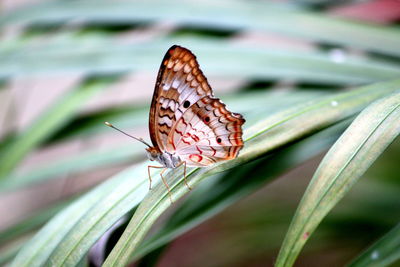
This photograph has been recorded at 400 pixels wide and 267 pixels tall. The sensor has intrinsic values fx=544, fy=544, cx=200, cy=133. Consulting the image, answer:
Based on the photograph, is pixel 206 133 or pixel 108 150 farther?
pixel 108 150

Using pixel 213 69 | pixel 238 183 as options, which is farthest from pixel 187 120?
pixel 213 69

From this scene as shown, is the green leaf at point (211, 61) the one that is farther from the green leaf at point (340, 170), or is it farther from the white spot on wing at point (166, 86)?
the green leaf at point (340, 170)

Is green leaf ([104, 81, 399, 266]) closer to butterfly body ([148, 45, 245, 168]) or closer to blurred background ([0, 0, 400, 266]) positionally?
butterfly body ([148, 45, 245, 168])

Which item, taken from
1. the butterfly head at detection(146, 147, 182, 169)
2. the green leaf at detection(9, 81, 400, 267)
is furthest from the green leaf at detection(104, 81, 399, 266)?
the butterfly head at detection(146, 147, 182, 169)

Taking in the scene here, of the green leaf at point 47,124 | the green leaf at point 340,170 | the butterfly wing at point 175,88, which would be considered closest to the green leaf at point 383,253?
the green leaf at point 340,170

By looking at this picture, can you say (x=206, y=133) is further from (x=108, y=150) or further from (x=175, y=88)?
(x=108, y=150)

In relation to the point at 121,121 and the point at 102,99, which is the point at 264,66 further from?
the point at 102,99

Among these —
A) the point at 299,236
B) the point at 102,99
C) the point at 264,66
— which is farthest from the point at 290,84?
the point at 102,99

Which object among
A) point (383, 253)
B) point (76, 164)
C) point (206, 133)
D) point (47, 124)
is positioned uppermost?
point (47, 124)
